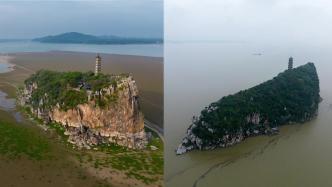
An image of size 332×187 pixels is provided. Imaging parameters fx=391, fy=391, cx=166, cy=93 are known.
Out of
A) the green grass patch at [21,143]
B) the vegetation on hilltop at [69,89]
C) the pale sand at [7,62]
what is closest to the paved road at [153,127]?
the vegetation on hilltop at [69,89]

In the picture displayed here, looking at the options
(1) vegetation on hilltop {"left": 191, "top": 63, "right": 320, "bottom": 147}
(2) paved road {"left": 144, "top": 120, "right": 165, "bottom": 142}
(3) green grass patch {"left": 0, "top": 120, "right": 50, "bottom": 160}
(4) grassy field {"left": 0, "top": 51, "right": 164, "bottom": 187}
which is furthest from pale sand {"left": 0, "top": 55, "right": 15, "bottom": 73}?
(1) vegetation on hilltop {"left": 191, "top": 63, "right": 320, "bottom": 147}

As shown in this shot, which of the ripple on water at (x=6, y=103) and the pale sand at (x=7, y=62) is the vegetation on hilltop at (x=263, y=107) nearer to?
the ripple on water at (x=6, y=103)

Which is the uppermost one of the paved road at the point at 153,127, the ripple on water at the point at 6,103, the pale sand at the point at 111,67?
the pale sand at the point at 111,67

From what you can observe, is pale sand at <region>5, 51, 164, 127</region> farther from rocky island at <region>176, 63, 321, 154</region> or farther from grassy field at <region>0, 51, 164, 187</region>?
grassy field at <region>0, 51, 164, 187</region>

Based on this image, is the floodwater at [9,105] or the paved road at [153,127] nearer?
the paved road at [153,127]

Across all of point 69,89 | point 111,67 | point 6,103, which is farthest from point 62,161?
point 111,67

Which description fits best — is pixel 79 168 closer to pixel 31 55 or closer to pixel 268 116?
pixel 268 116

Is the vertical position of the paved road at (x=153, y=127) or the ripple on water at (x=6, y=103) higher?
the ripple on water at (x=6, y=103)
